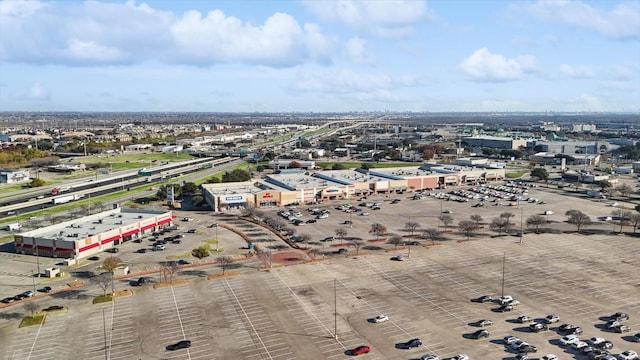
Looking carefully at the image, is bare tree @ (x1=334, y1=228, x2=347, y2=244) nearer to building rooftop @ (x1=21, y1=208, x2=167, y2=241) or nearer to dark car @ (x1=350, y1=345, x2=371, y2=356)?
building rooftop @ (x1=21, y1=208, x2=167, y2=241)

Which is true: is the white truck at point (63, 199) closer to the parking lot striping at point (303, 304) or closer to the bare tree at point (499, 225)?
the parking lot striping at point (303, 304)

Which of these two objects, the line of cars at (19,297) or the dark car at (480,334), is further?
the line of cars at (19,297)

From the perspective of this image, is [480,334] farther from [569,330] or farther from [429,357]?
[569,330]

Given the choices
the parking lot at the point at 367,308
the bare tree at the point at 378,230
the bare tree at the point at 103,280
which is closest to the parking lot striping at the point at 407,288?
the parking lot at the point at 367,308

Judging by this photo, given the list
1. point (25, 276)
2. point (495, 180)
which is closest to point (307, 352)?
point (25, 276)

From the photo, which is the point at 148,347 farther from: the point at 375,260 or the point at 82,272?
the point at 375,260

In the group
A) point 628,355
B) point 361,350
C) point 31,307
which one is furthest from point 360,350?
point 31,307
